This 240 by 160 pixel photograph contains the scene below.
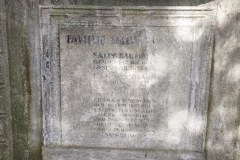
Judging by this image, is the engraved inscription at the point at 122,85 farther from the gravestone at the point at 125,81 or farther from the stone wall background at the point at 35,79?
the stone wall background at the point at 35,79

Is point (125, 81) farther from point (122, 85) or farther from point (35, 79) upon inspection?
point (35, 79)

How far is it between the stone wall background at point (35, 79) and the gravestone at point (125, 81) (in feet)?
0.25

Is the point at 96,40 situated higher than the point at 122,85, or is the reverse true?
the point at 96,40

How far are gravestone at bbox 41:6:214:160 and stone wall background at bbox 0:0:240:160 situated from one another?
0.08 m

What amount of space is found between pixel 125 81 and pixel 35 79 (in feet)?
2.74

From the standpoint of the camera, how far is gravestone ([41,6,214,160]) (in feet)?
9.02

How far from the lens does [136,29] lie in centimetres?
276

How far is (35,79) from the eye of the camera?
2895 mm

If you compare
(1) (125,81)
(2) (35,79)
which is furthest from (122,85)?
(2) (35,79)

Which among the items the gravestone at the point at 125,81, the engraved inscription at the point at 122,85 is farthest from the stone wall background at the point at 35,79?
the engraved inscription at the point at 122,85

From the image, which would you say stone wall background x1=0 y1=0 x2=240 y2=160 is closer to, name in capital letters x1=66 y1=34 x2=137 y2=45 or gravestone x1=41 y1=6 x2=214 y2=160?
gravestone x1=41 y1=6 x2=214 y2=160

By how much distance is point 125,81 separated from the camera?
289cm

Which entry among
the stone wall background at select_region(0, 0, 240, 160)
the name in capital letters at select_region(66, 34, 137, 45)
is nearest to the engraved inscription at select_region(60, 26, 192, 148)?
the name in capital letters at select_region(66, 34, 137, 45)

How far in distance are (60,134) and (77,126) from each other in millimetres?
187
